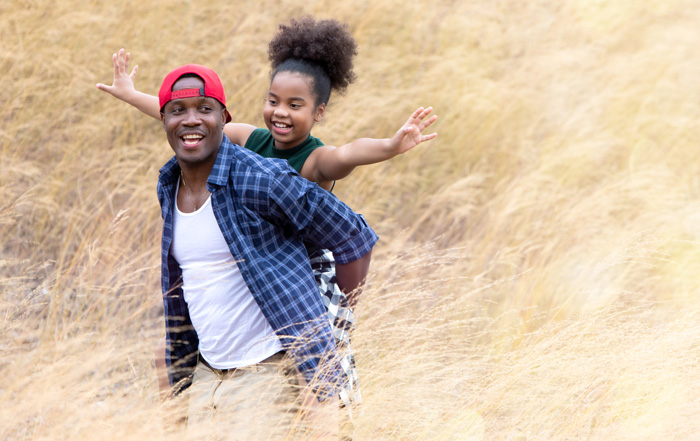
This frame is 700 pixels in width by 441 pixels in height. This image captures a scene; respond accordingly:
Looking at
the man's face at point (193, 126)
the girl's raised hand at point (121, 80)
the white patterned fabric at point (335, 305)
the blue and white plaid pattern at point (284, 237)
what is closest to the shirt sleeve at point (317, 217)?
the blue and white plaid pattern at point (284, 237)

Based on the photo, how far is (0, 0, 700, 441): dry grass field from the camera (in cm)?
270

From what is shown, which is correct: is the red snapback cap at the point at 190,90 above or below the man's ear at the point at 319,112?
above

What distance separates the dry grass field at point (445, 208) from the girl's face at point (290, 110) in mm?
637

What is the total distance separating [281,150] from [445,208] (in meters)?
2.43

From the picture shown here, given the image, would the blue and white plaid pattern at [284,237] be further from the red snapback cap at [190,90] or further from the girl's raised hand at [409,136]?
the girl's raised hand at [409,136]

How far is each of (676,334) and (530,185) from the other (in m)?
2.09

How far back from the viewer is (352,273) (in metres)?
2.29

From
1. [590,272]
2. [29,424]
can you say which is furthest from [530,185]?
[29,424]

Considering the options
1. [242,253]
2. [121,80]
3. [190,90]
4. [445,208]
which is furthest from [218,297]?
[445,208]

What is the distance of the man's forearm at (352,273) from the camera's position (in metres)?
2.28

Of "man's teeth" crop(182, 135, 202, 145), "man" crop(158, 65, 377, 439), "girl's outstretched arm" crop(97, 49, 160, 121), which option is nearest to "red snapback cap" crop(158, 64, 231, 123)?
"man" crop(158, 65, 377, 439)

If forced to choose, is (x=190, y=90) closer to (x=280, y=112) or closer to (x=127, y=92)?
(x=280, y=112)

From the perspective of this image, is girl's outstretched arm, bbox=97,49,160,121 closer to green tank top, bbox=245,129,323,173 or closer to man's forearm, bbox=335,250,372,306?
green tank top, bbox=245,129,323,173

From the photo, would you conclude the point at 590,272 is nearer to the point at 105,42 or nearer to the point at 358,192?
the point at 358,192
